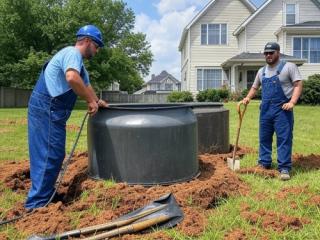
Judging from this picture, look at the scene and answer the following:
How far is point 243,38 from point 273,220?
29666 mm

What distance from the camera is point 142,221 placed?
4.17 metres

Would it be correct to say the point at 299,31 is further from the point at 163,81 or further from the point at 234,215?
the point at 163,81

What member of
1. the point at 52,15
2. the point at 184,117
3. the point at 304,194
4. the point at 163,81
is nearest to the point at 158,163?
the point at 184,117

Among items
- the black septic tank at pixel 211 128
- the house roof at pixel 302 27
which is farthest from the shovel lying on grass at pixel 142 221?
the house roof at pixel 302 27

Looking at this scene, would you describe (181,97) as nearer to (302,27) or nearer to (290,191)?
(302,27)

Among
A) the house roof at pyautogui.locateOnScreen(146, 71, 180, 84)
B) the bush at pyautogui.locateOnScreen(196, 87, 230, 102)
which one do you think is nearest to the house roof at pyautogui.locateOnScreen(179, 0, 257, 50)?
the bush at pyautogui.locateOnScreen(196, 87, 230, 102)

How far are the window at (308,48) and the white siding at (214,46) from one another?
4.36m

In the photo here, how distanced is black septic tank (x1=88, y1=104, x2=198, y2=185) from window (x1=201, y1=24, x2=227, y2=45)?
96.3 ft

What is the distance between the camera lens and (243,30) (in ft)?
107

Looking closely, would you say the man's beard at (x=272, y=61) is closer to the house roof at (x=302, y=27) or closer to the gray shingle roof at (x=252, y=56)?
the gray shingle roof at (x=252, y=56)

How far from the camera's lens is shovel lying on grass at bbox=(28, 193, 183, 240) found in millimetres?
3924

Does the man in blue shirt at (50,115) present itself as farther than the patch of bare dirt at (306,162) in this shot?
No

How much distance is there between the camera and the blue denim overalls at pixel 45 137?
15.5 ft

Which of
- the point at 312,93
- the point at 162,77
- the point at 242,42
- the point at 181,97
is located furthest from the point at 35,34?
the point at 162,77
